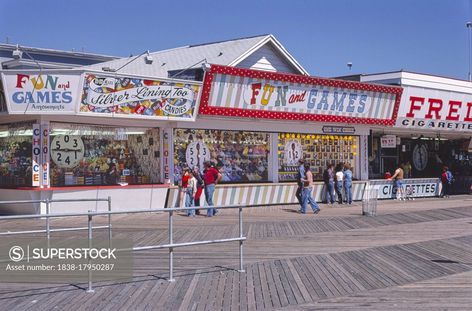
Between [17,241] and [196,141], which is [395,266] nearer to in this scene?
[17,241]

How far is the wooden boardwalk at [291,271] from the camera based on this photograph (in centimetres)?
827

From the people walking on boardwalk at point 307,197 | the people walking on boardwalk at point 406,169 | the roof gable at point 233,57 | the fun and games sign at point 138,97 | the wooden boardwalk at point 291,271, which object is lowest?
the wooden boardwalk at point 291,271

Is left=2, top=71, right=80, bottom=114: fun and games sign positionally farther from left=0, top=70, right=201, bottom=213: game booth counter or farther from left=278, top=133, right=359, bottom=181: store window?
left=278, top=133, right=359, bottom=181: store window

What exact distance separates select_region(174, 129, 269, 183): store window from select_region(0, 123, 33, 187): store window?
4.82 m

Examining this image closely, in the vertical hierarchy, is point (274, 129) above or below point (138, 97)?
below

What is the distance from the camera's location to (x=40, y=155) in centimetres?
1892

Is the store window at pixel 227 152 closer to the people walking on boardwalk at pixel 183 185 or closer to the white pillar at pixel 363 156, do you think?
the people walking on boardwalk at pixel 183 185

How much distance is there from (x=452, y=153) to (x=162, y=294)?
27889 mm

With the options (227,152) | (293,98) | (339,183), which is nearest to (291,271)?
(227,152)

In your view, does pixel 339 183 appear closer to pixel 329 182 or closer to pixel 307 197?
pixel 329 182

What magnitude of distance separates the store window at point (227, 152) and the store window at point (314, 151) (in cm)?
82

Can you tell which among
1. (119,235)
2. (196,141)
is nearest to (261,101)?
(196,141)

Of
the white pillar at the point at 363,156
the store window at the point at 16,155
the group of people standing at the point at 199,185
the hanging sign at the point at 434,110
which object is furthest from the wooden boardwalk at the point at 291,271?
the hanging sign at the point at 434,110

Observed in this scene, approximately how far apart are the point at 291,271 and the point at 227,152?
1289 cm
